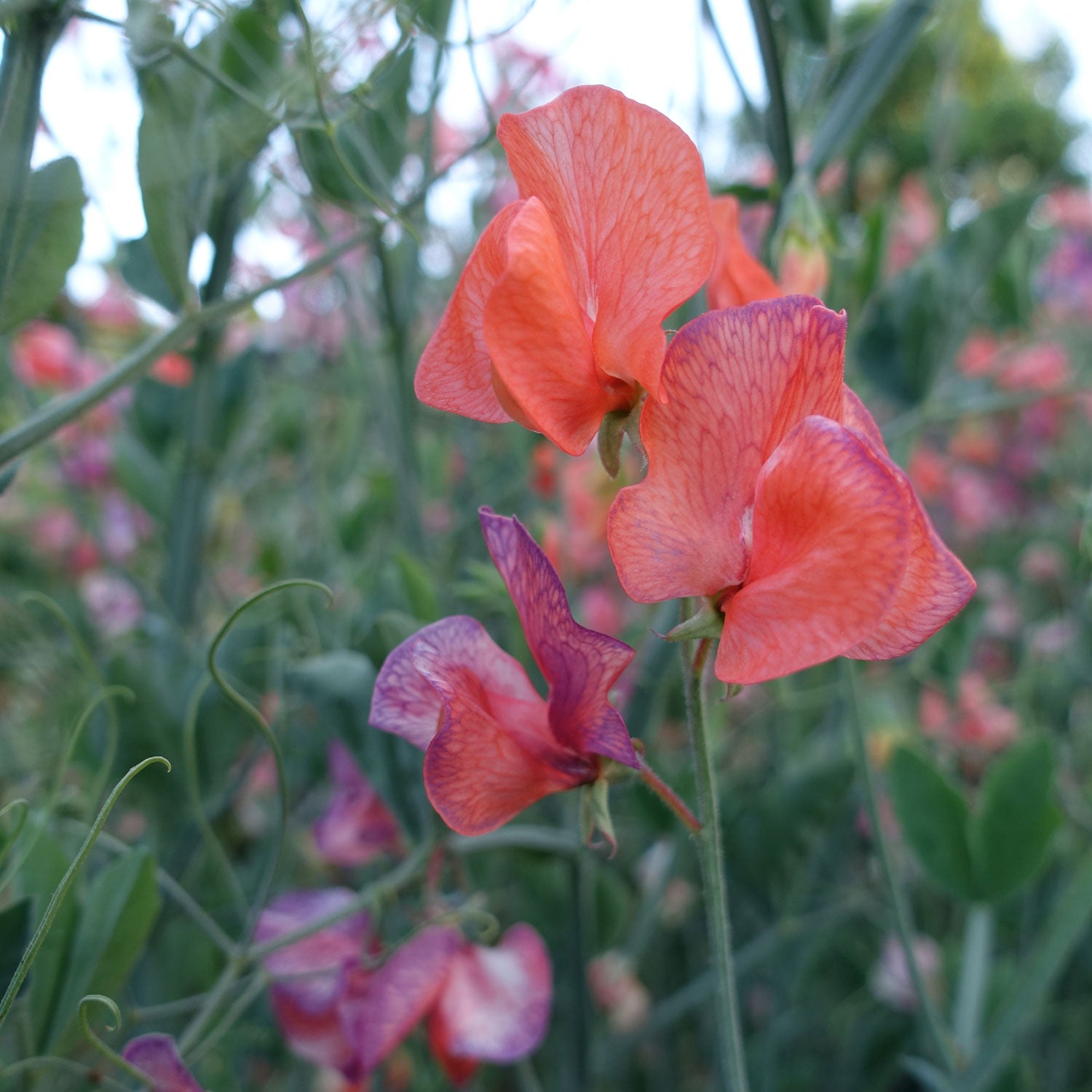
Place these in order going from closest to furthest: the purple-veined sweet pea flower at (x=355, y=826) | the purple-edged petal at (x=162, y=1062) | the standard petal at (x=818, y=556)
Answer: the standard petal at (x=818, y=556)
the purple-edged petal at (x=162, y=1062)
the purple-veined sweet pea flower at (x=355, y=826)

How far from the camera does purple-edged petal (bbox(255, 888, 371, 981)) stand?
497 mm

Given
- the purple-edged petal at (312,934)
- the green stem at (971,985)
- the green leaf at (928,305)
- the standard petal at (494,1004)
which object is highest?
the green leaf at (928,305)

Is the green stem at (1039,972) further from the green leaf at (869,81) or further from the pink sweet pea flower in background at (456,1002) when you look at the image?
the green leaf at (869,81)

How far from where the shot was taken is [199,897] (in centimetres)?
83

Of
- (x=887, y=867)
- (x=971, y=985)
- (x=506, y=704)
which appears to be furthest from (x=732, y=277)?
(x=971, y=985)

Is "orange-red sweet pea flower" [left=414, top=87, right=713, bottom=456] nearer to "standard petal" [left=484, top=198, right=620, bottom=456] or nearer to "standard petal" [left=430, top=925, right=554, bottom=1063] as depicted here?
"standard petal" [left=484, top=198, right=620, bottom=456]

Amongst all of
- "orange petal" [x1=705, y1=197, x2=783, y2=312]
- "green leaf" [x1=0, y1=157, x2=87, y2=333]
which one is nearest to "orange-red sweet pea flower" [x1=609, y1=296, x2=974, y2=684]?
"orange petal" [x1=705, y1=197, x2=783, y2=312]

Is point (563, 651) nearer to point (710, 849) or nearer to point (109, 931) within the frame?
point (710, 849)

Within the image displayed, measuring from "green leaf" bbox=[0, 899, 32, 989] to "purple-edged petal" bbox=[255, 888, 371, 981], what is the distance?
0.15 meters

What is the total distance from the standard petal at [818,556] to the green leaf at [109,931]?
0.94 ft

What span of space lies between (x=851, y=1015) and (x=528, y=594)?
792 mm

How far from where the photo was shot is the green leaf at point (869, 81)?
562mm

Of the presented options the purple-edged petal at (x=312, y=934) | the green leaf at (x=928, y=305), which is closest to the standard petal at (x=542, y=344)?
the purple-edged petal at (x=312, y=934)

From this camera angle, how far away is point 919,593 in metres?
0.29
